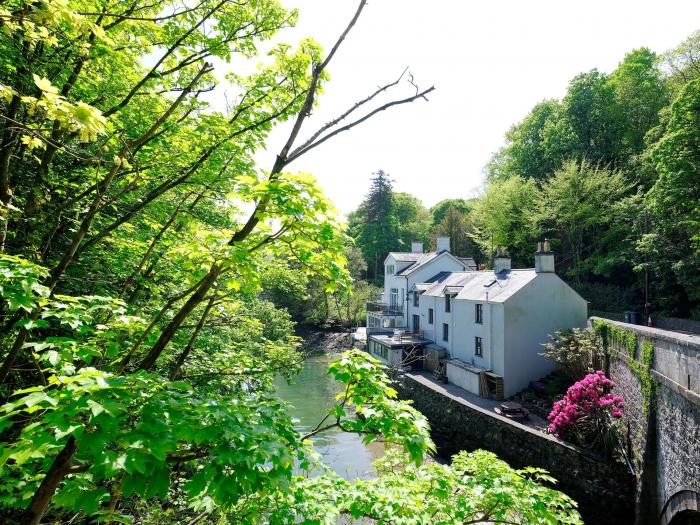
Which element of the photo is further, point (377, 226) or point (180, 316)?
point (377, 226)

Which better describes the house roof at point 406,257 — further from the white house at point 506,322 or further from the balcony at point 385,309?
the white house at point 506,322

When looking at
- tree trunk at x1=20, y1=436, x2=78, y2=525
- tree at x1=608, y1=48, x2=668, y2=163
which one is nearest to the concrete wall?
tree trunk at x1=20, y1=436, x2=78, y2=525

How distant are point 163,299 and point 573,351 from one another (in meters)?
17.6

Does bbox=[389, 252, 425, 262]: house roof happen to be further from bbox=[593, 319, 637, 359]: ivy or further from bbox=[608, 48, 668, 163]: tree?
bbox=[593, 319, 637, 359]: ivy

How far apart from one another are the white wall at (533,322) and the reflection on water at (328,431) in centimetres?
807

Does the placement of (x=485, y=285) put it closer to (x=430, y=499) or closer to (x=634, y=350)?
(x=634, y=350)

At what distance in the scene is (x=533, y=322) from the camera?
20.9m

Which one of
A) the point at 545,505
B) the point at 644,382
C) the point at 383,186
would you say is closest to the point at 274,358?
the point at 545,505

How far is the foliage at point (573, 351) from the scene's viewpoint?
1691cm

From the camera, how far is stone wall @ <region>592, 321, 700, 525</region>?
8.43 meters

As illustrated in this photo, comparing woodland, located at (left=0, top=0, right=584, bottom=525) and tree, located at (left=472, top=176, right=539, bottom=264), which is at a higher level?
tree, located at (left=472, top=176, right=539, bottom=264)

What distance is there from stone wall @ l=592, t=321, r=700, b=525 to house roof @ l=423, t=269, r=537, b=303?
824cm

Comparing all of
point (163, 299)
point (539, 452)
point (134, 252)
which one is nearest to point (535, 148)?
point (539, 452)

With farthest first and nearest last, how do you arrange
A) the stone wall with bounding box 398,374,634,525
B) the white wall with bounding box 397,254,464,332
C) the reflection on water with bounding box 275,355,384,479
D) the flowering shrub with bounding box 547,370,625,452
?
the white wall with bounding box 397,254,464,332, the reflection on water with bounding box 275,355,384,479, the flowering shrub with bounding box 547,370,625,452, the stone wall with bounding box 398,374,634,525
